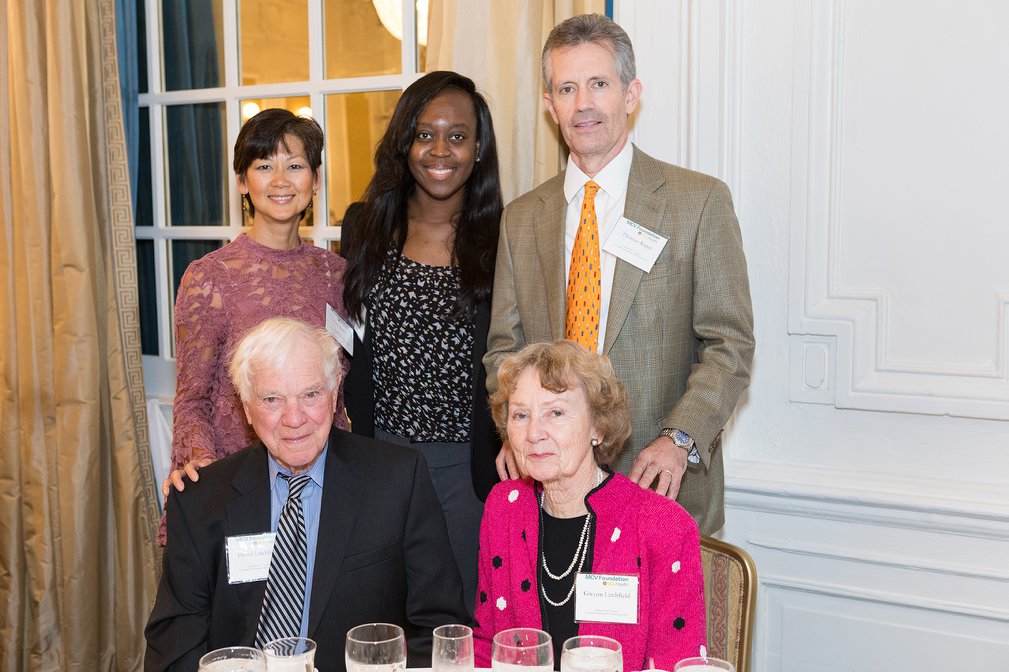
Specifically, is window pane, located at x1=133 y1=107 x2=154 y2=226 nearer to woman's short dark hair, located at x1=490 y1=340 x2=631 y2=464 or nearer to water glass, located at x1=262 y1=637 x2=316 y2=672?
woman's short dark hair, located at x1=490 y1=340 x2=631 y2=464

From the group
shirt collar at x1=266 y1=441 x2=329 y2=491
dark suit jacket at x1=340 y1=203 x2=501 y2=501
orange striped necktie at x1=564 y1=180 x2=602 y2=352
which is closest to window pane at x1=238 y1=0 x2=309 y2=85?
dark suit jacket at x1=340 y1=203 x2=501 y2=501

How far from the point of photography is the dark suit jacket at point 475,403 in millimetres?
2473

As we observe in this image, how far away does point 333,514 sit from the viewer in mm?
1880

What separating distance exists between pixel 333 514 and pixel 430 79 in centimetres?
126

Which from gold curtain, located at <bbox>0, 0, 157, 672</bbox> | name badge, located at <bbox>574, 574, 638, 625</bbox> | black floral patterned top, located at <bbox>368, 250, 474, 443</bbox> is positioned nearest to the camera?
name badge, located at <bbox>574, 574, 638, 625</bbox>

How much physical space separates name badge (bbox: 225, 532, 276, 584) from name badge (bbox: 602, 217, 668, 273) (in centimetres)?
101

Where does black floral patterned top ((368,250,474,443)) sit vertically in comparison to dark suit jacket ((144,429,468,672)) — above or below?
above

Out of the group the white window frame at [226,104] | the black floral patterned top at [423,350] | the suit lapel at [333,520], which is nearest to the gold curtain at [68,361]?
the white window frame at [226,104]

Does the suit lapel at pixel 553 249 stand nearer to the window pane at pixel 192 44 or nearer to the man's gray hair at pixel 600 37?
the man's gray hair at pixel 600 37

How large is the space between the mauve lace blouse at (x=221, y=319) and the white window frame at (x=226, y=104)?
1.16 m

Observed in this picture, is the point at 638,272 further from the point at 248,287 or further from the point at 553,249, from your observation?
the point at 248,287

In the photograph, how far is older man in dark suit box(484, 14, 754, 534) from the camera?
2.11 metres

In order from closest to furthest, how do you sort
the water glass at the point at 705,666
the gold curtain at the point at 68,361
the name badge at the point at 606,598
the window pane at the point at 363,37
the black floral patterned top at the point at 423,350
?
1. the water glass at the point at 705,666
2. the name badge at the point at 606,598
3. the black floral patterned top at the point at 423,350
4. the window pane at the point at 363,37
5. the gold curtain at the point at 68,361

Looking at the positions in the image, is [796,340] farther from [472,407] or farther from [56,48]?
[56,48]
